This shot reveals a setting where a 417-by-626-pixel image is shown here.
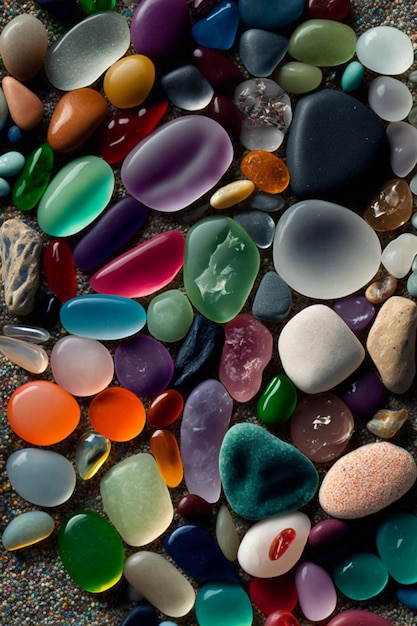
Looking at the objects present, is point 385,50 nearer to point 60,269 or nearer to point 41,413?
point 60,269

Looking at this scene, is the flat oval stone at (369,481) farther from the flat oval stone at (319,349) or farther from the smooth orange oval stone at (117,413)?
the smooth orange oval stone at (117,413)

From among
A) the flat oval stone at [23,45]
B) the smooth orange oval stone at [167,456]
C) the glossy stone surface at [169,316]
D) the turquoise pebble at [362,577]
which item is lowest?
the turquoise pebble at [362,577]

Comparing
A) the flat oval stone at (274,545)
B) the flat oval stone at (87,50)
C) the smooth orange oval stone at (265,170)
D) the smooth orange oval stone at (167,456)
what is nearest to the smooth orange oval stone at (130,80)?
the flat oval stone at (87,50)

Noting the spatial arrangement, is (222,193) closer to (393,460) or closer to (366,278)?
(366,278)

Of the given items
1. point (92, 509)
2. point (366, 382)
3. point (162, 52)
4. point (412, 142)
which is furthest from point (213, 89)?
point (92, 509)

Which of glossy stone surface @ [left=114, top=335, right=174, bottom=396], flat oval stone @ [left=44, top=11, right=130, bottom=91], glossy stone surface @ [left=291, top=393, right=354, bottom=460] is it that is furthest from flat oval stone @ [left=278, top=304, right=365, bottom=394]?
flat oval stone @ [left=44, top=11, right=130, bottom=91]

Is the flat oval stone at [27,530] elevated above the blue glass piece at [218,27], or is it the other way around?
the blue glass piece at [218,27]

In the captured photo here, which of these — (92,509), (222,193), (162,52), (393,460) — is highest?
(162,52)

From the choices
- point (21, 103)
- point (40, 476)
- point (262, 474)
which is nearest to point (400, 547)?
point (262, 474)
